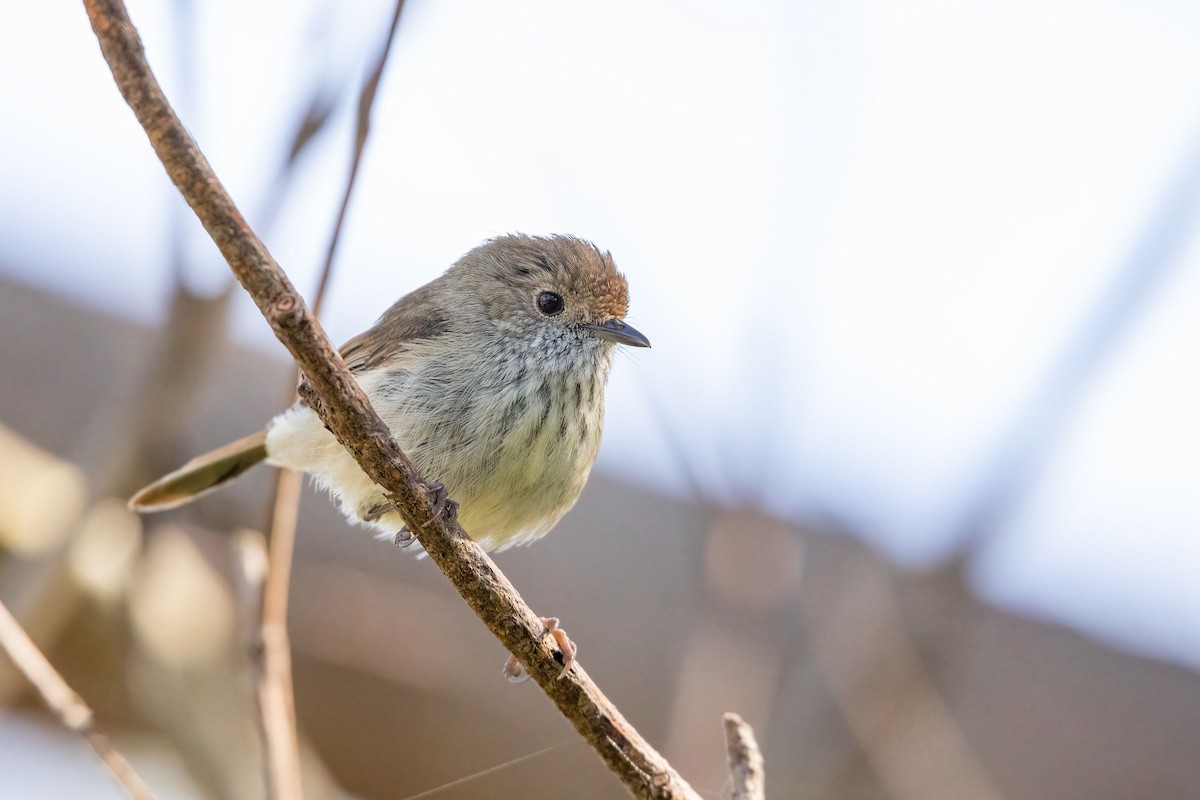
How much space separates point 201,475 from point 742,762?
6.37ft

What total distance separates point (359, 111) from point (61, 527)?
1.78 m

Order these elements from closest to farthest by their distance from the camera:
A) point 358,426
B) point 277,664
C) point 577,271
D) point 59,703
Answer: point 358,426, point 59,703, point 277,664, point 577,271

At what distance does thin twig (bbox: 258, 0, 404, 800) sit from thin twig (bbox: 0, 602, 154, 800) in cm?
26

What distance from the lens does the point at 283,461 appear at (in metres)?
2.95

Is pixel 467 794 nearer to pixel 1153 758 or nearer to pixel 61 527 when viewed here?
pixel 61 527

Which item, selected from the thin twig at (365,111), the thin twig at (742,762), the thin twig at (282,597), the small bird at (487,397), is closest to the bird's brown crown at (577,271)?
the small bird at (487,397)

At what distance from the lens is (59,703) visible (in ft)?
7.43

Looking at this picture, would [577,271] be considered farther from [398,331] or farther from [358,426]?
[358,426]

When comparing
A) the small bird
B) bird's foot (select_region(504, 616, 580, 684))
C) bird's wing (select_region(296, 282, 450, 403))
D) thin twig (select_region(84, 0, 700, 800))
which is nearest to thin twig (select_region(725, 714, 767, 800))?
thin twig (select_region(84, 0, 700, 800))

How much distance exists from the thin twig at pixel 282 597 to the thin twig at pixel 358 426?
1.56ft

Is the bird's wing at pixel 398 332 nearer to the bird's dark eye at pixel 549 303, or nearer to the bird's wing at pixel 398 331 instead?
the bird's wing at pixel 398 331

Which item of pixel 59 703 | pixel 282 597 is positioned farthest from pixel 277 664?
pixel 59 703

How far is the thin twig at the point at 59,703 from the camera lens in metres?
2.21

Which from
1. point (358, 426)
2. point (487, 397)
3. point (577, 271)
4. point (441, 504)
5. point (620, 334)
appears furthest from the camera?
point (577, 271)
